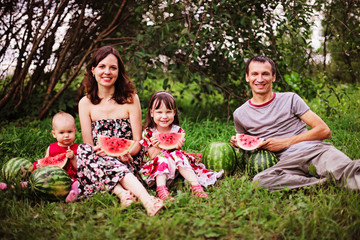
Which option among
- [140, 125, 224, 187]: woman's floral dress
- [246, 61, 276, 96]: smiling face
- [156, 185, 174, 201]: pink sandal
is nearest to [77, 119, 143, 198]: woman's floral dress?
[140, 125, 224, 187]: woman's floral dress

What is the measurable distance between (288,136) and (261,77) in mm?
780

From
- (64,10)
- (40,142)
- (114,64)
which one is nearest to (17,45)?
(64,10)

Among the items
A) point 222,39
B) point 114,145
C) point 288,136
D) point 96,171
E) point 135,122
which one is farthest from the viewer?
point 222,39

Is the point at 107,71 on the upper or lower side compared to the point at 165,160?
upper

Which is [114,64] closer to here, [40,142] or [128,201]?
[128,201]

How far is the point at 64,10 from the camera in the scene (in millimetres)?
5586

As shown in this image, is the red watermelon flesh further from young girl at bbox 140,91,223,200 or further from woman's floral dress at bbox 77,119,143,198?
young girl at bbox 140,91,223,200

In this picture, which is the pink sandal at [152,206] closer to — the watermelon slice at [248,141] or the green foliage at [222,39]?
the watermelon slice at [248,141]

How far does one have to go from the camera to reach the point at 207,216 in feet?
7.94

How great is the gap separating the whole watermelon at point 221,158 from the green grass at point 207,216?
28 cm

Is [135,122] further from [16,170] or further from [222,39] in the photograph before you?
[222,39]

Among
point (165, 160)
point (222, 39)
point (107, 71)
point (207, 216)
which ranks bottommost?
Result: point (207, 216)

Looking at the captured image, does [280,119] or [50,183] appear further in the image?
[280,119]

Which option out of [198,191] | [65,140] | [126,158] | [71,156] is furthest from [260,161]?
[65,140]
